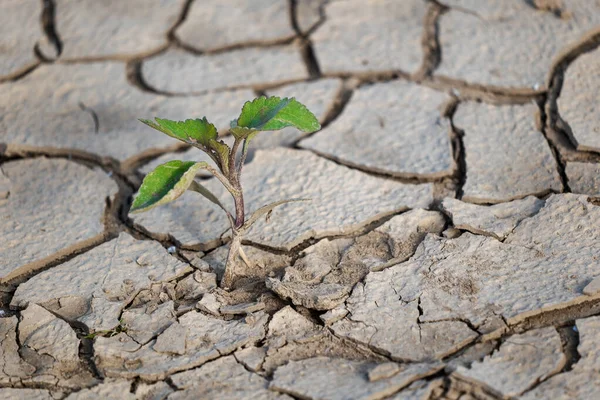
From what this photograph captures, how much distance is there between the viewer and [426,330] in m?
1.95

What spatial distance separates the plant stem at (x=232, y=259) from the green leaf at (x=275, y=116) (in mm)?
308

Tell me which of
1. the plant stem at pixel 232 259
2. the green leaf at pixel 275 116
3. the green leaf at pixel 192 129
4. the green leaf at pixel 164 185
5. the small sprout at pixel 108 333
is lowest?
the small sprout at pixel 108 333

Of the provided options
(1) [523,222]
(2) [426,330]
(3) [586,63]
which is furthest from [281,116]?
(3) [586,63]

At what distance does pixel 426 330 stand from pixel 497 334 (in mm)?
172

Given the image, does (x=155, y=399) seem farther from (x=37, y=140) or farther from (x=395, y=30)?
(x=395, y=30)

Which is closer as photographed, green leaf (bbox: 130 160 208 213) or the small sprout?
green leaf (bbox: 130 160 208 213)

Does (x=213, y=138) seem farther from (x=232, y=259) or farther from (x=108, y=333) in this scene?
(x=108, y=333)

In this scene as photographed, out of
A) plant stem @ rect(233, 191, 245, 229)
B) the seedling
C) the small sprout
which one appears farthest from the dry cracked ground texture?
the seedling

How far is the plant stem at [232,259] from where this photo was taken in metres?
2.13

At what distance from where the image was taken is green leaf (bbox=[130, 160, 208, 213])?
1.83m

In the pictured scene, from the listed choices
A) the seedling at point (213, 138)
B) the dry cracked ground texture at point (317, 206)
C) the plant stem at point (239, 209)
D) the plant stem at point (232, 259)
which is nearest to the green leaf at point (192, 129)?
the seedling at point (213, 138)

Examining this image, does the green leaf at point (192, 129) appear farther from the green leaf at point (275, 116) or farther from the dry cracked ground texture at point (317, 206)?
the dry cracked ground texture at point (317, 206)

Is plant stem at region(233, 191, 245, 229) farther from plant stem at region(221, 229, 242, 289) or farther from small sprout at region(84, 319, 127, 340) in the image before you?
small sprout at region(84, 319, 127, 340)

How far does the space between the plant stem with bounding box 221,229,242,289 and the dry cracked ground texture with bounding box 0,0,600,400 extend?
34mm
